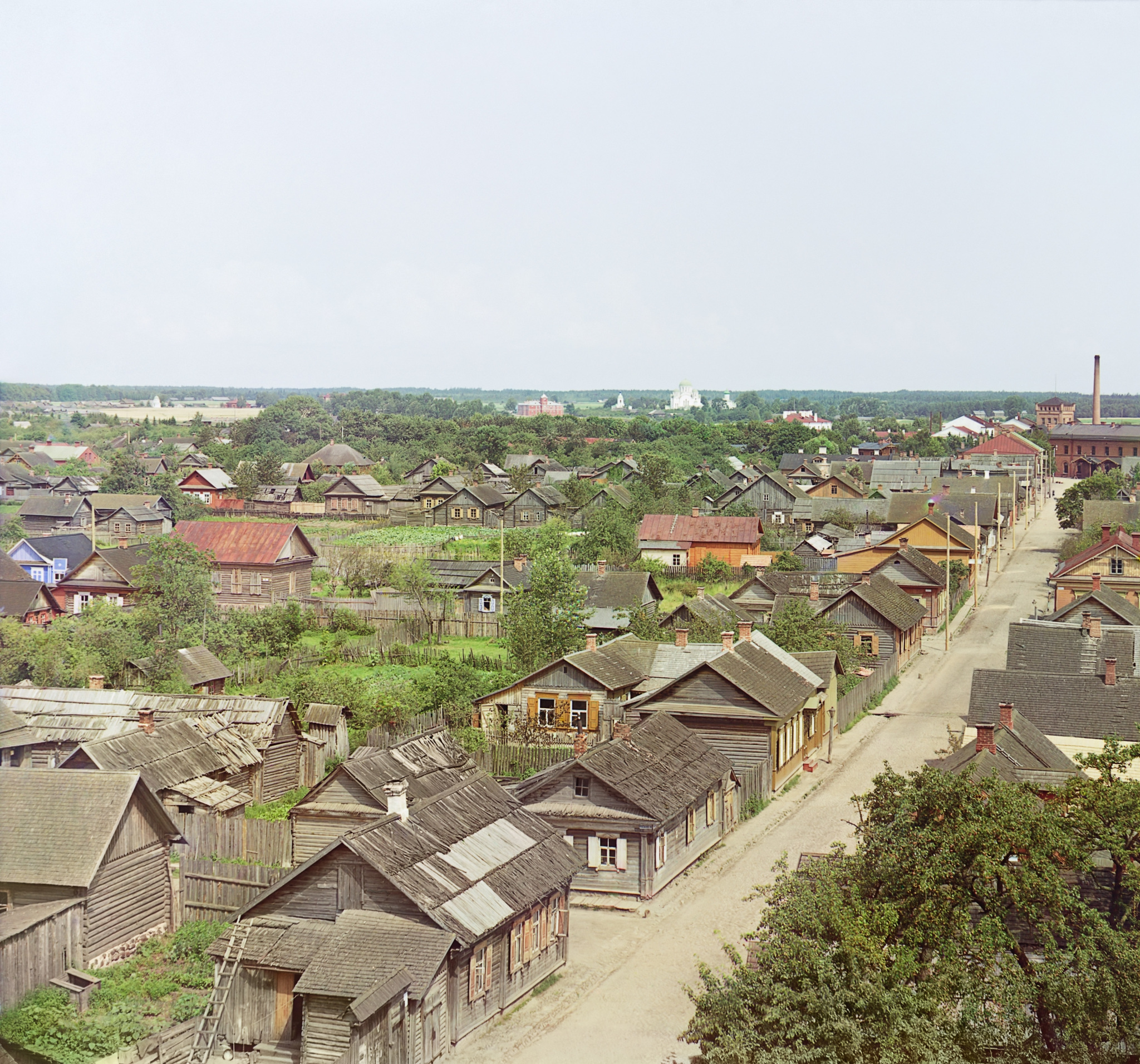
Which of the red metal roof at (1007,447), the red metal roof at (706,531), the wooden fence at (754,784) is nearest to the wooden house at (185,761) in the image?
the wooden fence at (754,784)

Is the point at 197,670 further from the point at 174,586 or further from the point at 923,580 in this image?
the point at 923,580

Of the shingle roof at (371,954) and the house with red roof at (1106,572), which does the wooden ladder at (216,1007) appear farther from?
the house with red roof at (1106,572)

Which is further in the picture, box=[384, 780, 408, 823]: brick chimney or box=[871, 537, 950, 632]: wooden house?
box=[871, 537, 950, 632]: wooden house

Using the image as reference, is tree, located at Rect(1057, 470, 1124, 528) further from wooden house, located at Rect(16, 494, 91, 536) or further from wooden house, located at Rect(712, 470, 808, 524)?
wooden house, located at Rect(16, 494, 91, 536)

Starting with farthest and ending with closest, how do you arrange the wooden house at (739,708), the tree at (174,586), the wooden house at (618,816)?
the tree at (174,586)
the wooden house at (739,708)
the wooden house at (618,816)

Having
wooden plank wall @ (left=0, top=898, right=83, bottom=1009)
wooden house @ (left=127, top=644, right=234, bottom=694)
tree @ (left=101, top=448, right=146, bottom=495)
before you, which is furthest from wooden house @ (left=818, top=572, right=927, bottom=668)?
tree @ (left=101, top=448, right=146, bottom=495)

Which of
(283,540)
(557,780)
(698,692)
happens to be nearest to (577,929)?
(557,780)
